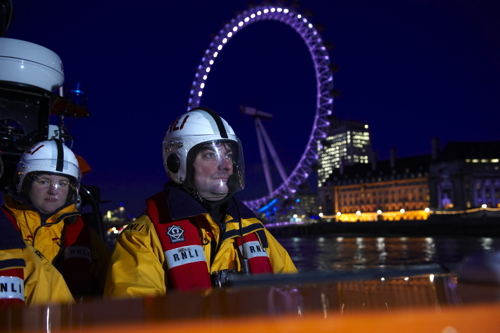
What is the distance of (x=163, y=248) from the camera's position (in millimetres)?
2350

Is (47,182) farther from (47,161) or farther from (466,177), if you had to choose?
(466,177)

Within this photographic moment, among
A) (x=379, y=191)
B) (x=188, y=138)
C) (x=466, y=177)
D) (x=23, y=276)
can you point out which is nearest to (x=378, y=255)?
(x=188, y=138)

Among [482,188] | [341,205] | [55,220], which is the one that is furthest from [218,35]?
[341,205]

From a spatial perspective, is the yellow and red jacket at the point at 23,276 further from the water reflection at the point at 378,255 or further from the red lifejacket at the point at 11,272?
the water reflection at the point at 378,255

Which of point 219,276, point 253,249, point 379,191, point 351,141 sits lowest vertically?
point 219,276

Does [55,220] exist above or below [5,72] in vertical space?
below

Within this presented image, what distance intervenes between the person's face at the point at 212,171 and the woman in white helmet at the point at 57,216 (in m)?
1.09

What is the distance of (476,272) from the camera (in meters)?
0.99

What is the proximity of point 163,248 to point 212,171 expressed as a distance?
2.19 ft

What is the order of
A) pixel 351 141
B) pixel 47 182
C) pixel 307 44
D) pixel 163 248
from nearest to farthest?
pixel 163 248
pixel 47 182
pixel 307 44
pixel 351 141

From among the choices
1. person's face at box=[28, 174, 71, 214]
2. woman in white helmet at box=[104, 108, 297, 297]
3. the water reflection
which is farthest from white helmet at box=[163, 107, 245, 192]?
the water reflection

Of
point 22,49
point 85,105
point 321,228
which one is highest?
point 22,49

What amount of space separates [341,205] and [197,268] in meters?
96.4

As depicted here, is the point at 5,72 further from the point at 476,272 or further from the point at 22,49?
the point at 476,272
